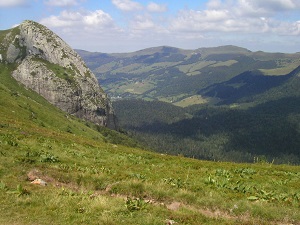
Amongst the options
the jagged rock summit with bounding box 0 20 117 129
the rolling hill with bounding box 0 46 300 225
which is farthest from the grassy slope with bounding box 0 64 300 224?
the jagged rock summit with bounding box 0 20 117 129

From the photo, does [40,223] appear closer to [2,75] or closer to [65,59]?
[2,75]

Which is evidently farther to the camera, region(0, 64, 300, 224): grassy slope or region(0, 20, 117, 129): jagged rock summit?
region(0, 20, 117, 129): jagged rock summit

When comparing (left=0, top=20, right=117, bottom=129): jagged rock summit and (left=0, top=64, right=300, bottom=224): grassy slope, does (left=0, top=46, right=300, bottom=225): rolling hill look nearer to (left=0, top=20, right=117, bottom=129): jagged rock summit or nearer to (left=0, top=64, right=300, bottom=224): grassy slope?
(left=0, top=64, right=300, bottom=224): grassy slope

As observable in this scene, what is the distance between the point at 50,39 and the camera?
7136 inches

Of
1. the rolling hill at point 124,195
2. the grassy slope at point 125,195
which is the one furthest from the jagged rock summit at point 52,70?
the rolling hill at point 124,195

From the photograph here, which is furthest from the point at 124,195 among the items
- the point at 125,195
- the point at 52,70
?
the point at 52,70

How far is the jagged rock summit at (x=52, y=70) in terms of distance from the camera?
6358 inches

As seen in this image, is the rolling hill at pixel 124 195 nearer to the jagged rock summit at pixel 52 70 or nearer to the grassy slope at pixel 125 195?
the grassy slope at pixel 125 195

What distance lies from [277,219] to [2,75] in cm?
15197

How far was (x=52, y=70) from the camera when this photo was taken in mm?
170125

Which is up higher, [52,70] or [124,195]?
[52,70]

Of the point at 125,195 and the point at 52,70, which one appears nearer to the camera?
the point at 125,195

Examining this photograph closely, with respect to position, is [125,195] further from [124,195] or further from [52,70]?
[52,70]

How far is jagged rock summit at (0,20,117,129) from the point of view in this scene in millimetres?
161500
